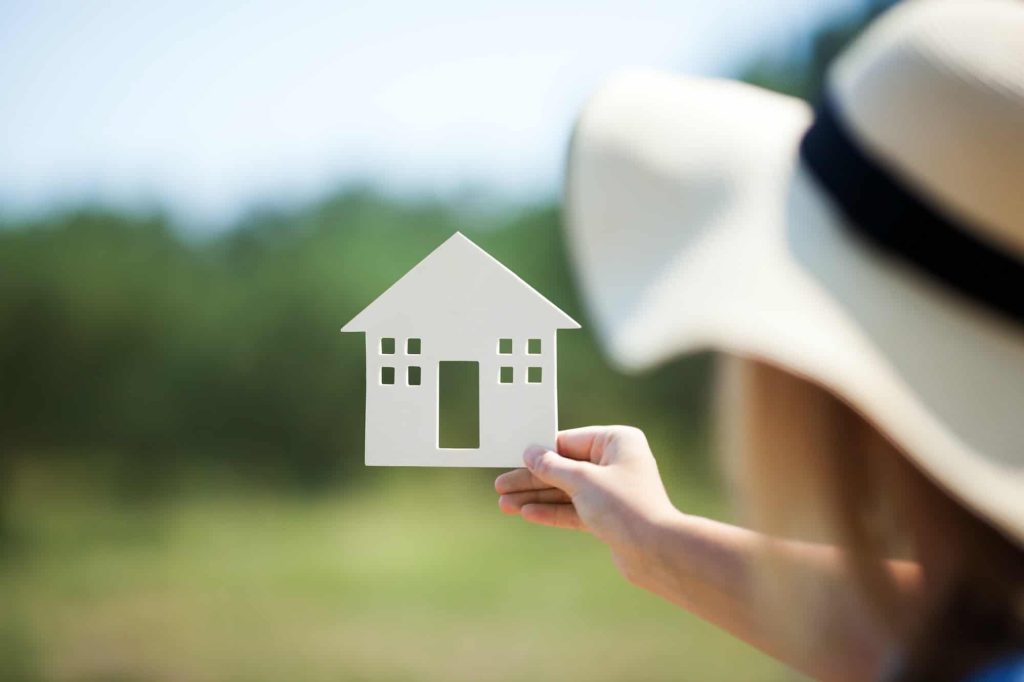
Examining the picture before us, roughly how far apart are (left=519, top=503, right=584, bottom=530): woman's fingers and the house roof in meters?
0.20

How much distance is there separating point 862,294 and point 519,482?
730 mm

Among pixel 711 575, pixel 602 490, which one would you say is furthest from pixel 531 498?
pixel 711 575

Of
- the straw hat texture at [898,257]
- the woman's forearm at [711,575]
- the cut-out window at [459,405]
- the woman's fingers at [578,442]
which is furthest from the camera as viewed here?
the cut-out window at [459,405]

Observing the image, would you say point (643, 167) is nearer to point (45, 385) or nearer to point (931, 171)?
point (931, 171)

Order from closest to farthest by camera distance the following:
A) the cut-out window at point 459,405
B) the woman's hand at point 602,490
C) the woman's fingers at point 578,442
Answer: the woman's hand at point 602,490 < the woman's fingers at point 578,442 < the cut-out window at point 459,405

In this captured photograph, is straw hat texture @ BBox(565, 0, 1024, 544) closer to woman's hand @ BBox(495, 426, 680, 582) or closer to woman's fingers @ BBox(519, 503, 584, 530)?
woman's hand @ BBox(495, 426, 680, 582)

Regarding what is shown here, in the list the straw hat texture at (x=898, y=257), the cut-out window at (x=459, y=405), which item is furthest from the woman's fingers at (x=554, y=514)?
the cut-out window at (x=459, y=405)

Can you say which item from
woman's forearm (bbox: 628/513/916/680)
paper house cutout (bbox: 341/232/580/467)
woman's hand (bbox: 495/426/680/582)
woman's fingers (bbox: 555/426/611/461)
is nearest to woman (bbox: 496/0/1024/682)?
woman's forearm (bbox: 628/513/916/680)

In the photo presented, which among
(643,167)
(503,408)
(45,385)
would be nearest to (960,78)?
(643,167)

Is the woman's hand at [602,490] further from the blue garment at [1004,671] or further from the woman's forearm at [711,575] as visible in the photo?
the blue garment at [1004,671]

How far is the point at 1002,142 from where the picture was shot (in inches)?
12.6

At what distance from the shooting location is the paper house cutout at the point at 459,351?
1091 mm

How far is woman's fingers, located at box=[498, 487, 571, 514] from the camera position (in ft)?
3.43

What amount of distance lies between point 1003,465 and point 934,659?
0.10m
